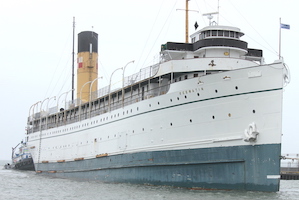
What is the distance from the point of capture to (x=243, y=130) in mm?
17875

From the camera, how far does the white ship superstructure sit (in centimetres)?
1759

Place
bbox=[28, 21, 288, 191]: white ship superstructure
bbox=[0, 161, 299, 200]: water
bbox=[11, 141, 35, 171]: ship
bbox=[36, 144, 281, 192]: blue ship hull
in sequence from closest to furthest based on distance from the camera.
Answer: bbox=[0, 161, 299, 200]: water, bbox=[36, 144, 281, 192]: blue ship hull, bbox=[28, 21, 288, 191]: white ship superstructure, bbox=[11, 141, 35, 171]: ship


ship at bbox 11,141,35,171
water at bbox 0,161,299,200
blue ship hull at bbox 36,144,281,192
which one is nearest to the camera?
water at bbox 0,161,299,200

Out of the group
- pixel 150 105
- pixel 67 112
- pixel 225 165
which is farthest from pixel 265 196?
pixel 67 112

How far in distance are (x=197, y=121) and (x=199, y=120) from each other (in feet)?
0.40

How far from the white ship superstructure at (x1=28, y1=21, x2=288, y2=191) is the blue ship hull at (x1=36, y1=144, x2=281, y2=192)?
0.04 m

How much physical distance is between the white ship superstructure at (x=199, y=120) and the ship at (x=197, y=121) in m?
0.04

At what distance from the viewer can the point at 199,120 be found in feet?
63.0

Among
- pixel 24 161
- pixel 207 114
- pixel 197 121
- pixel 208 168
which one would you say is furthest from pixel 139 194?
pixel 24 161

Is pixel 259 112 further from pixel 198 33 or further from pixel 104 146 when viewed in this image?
pixel 104 146

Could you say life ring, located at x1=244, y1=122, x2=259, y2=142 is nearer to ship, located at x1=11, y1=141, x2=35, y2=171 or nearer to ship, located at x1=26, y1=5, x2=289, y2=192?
ship, located at x1=26, y1=5, x2=289, y2=192

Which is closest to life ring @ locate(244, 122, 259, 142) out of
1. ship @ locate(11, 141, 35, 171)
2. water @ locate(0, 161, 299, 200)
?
water @ locate(0, 161, 299, 200)

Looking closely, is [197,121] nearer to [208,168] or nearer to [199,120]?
[199,120]

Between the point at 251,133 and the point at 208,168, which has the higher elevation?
the point at 251,133
